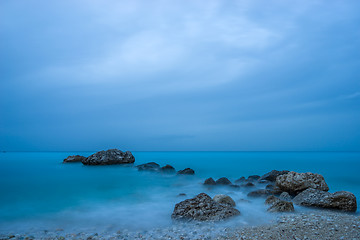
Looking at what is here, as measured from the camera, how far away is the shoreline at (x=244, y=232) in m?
5.11

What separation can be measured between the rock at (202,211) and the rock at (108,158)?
19.5 m

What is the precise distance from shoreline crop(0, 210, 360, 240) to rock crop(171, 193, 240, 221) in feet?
0.88

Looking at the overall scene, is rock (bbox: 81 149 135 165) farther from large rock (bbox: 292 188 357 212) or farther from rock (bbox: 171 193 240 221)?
large rock (bbox: 292 188 357 212)

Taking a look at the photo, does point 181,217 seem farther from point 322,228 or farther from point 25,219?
point 25,219

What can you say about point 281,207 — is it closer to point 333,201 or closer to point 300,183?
point 333,201

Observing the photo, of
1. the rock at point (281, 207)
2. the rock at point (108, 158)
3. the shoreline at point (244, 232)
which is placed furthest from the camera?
the rock at point (108, 158)

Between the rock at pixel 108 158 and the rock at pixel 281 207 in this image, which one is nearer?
the rock at pixel 281 207

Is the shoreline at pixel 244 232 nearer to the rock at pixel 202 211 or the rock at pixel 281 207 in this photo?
the rock at pixel 202 211

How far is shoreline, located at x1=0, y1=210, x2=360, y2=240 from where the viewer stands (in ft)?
16.8

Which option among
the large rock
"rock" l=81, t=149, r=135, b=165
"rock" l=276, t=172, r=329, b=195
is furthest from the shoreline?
"rock" l=81, t=149, r=135, b=165

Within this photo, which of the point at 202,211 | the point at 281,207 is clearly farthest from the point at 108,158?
the point at 281,207

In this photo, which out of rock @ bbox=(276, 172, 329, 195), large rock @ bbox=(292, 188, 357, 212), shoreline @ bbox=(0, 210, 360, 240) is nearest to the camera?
shoreline @ bbox=(0, 210, 360, 240)

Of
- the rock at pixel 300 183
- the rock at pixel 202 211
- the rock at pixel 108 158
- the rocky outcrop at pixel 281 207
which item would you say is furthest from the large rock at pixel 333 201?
the rock at pixel 108 158

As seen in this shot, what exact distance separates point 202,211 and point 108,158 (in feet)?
66.2
